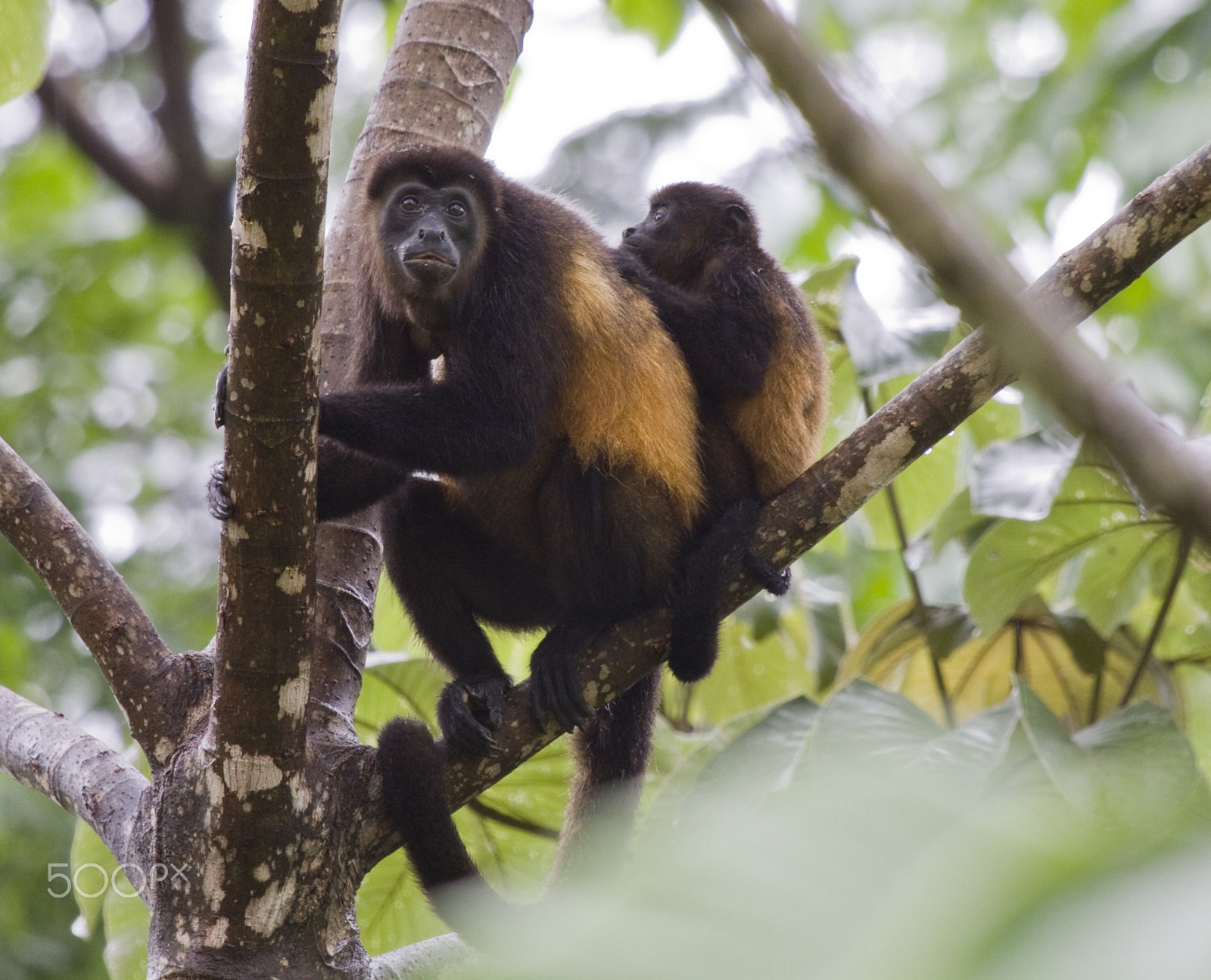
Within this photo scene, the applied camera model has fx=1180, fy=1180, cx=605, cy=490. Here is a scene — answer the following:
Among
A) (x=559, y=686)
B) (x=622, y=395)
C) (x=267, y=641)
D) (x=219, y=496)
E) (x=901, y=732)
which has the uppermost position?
(x=622, y=395)

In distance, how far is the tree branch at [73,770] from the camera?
2699 millimetres

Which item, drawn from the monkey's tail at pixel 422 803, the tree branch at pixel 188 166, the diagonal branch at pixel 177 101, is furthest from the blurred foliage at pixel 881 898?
the diagonal branch at pixel 177 101

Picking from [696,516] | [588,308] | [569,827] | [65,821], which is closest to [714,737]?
[569,827]

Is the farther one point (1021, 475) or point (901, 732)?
point (1021, 475)

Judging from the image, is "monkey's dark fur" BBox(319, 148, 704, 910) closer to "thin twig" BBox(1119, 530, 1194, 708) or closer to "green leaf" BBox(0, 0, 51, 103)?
"green leaf" BBox(0, 0, 51, 103)

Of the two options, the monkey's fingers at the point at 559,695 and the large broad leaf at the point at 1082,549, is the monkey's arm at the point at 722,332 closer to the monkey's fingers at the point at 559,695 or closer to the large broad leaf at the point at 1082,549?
the large broad leaf at the point at 1082,549

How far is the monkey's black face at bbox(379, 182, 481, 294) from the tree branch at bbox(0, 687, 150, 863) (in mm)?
1527

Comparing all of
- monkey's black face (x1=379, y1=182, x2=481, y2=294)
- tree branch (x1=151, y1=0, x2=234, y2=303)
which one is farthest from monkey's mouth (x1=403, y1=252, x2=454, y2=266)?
tree branch (x1=151, y1=0, x2=234, y2=303)

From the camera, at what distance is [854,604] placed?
6766 mm

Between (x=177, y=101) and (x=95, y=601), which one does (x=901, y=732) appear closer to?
(x=95, y=601)

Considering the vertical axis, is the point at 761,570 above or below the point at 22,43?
below

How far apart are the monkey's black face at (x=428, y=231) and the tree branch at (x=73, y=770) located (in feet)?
5.01

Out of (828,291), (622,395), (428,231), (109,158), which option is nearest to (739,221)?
(828,291)

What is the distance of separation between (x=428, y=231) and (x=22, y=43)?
1.15m
